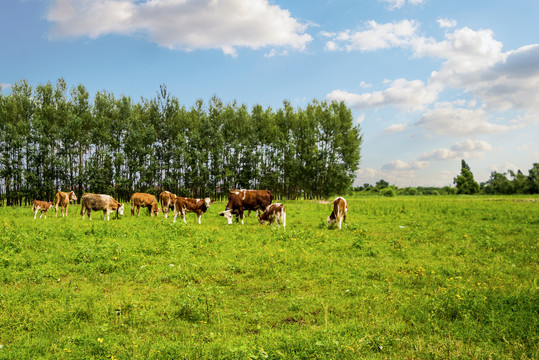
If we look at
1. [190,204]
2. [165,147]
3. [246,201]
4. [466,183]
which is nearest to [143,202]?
[190,204]

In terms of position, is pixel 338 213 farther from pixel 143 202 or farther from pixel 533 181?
pixel 533 181

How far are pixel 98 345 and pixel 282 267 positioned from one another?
19.1 ft

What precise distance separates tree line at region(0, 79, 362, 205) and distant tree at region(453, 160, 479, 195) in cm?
3649

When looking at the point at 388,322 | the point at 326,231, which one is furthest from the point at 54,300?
the point at 326,231

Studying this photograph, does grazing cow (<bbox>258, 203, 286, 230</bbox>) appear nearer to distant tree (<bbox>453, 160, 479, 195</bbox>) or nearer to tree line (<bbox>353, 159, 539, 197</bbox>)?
tree line (<bbox>353, 159, 539, 197</bbox>)

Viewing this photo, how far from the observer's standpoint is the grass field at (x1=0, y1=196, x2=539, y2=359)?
18.7ft

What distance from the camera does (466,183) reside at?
7581 centimetres

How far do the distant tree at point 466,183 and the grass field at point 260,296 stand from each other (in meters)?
70.9

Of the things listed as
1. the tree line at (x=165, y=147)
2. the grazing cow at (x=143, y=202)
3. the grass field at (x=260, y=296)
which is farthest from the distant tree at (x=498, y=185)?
the grazing cow at (x=143, y=202)

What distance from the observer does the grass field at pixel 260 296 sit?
5699 mm

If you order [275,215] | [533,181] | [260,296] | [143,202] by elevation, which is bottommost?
[260,296]

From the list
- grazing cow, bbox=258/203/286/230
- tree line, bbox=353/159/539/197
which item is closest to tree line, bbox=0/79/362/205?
tree line, bbox=353/159/539/197

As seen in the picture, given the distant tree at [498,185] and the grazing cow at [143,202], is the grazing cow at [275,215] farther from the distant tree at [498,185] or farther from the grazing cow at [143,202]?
the distant tree at [498,185]

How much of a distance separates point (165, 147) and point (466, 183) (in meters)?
70.4
